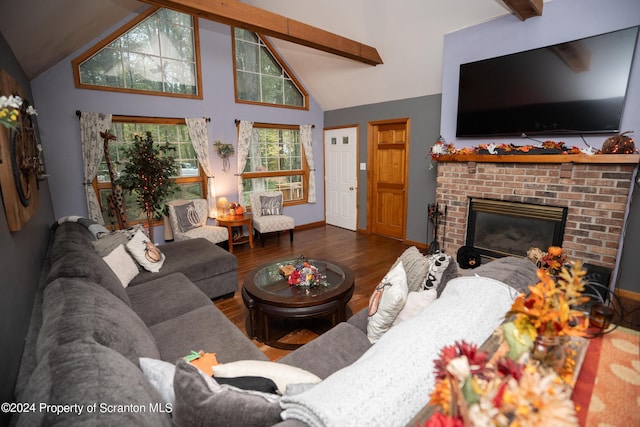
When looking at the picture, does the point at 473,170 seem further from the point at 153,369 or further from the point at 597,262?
the point at 153,369

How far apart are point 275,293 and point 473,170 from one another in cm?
296

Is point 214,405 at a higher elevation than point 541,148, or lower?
lower

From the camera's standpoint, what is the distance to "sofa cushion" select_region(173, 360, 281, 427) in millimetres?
877

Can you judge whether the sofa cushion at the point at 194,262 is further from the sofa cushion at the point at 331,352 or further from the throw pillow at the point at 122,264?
the sofa cushion at the point at 331,352

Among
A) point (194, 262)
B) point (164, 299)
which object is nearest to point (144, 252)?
point (194, 262)

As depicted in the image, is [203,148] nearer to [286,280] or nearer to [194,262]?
[194,262]

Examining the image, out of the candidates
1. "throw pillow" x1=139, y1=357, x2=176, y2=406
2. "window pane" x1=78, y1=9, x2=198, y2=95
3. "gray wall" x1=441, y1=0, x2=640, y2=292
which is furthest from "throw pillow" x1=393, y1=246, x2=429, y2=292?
"window pane" x1=78, y1=9, x2=198, y2=95

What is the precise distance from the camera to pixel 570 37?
2.95 m

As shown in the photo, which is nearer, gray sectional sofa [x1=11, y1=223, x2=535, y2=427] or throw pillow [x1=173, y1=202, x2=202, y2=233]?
gray sectional sofa [x1=11, y1=223, x2=535, y2=427]

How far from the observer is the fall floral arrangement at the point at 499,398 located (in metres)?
0.52

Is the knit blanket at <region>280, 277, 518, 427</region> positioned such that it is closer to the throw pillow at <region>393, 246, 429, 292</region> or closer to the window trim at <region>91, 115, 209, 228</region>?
the throw pillow at <region>393, 246, 429, 292</region>

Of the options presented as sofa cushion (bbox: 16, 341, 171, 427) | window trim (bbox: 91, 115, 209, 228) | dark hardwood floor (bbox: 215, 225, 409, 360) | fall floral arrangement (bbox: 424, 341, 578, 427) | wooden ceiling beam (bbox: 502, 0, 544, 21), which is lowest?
dark hardwood floor (bbox: 215, 225, 409, 360)

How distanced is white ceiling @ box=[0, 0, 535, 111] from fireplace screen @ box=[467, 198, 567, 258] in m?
1.93

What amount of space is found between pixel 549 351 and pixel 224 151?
4.97 m
